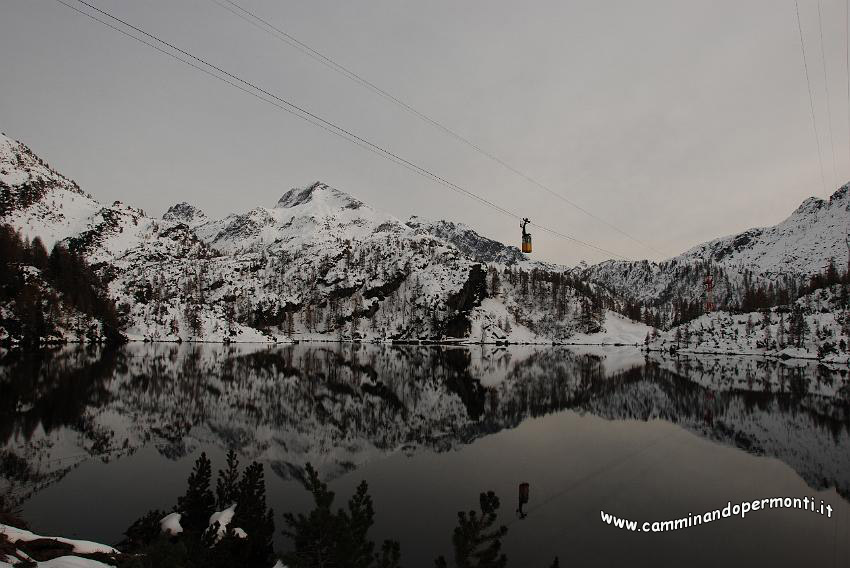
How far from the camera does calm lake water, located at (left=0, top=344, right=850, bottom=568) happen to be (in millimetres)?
16156

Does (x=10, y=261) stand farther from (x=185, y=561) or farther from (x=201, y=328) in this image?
(x=185, y=561)

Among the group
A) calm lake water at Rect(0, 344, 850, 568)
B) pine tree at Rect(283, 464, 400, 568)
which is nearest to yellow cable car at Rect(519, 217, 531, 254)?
calm lake water at Rect(0, 344, 850, 568)

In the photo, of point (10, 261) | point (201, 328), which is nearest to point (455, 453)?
point (10, 261)

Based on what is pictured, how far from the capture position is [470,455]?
2675 cm

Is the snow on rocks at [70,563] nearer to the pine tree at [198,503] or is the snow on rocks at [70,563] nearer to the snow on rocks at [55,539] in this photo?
the snow on rocks at [55,539]

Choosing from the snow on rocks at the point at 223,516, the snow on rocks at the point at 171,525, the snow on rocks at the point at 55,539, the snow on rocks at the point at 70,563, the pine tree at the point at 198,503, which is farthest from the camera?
the pine tree at the point at 198,503

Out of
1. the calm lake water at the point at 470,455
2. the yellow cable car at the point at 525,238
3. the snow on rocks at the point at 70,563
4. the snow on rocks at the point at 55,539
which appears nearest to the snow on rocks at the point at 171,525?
the snow on rocks at the point at 55,539

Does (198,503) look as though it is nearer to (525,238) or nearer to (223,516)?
(223,516)

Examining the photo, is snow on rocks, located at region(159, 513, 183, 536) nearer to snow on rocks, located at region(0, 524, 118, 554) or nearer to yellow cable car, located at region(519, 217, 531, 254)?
snow on rocks, located at region(0, 524, 118, 554)

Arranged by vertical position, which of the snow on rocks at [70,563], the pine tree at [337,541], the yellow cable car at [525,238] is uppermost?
the yellow cable car at [525,238]

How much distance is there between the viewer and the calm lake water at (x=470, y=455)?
16.2m

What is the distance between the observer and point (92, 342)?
127m

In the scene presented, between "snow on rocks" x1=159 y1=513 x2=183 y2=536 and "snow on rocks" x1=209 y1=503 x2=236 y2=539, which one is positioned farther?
"snow on rocks" x1=159 y1=513 x2=183 y2=536

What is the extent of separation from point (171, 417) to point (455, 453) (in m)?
22.3
